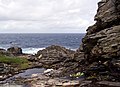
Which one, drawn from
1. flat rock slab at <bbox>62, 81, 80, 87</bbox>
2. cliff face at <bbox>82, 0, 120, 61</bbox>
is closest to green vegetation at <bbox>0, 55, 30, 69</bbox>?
cliff face at <bbox>82, 0, 120, 61</bbox>

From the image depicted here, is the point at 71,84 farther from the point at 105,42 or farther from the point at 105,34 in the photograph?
the point at 105,34

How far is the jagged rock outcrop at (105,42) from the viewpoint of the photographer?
49.2 m

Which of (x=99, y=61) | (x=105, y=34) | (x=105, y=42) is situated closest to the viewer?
(x=105, y=42)

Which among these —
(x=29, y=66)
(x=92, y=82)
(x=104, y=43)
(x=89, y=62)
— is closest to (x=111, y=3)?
(x=104, y=43)

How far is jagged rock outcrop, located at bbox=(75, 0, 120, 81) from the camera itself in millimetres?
49156

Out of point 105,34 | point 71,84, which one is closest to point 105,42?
point 105,34

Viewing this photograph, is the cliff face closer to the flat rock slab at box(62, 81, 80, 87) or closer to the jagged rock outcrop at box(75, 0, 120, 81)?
the jagged rock outcrop at box(75, 0, 120, 81)

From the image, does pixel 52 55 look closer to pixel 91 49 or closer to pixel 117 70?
pixel 91 49

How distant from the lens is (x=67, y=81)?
2013 inches

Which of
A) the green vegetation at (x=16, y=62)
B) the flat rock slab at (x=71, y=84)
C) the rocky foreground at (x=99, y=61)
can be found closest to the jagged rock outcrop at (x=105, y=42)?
the rocky foreground at (x=99, y=61)

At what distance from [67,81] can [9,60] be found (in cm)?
2850

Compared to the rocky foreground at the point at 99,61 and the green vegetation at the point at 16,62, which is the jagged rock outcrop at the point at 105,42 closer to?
the rocky foreground at the point at 99,61

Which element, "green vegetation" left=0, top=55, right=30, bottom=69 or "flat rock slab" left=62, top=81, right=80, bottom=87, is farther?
"green vegetation" left=0, top=55, right=30, bottom=69

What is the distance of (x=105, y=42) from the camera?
5097 cm
